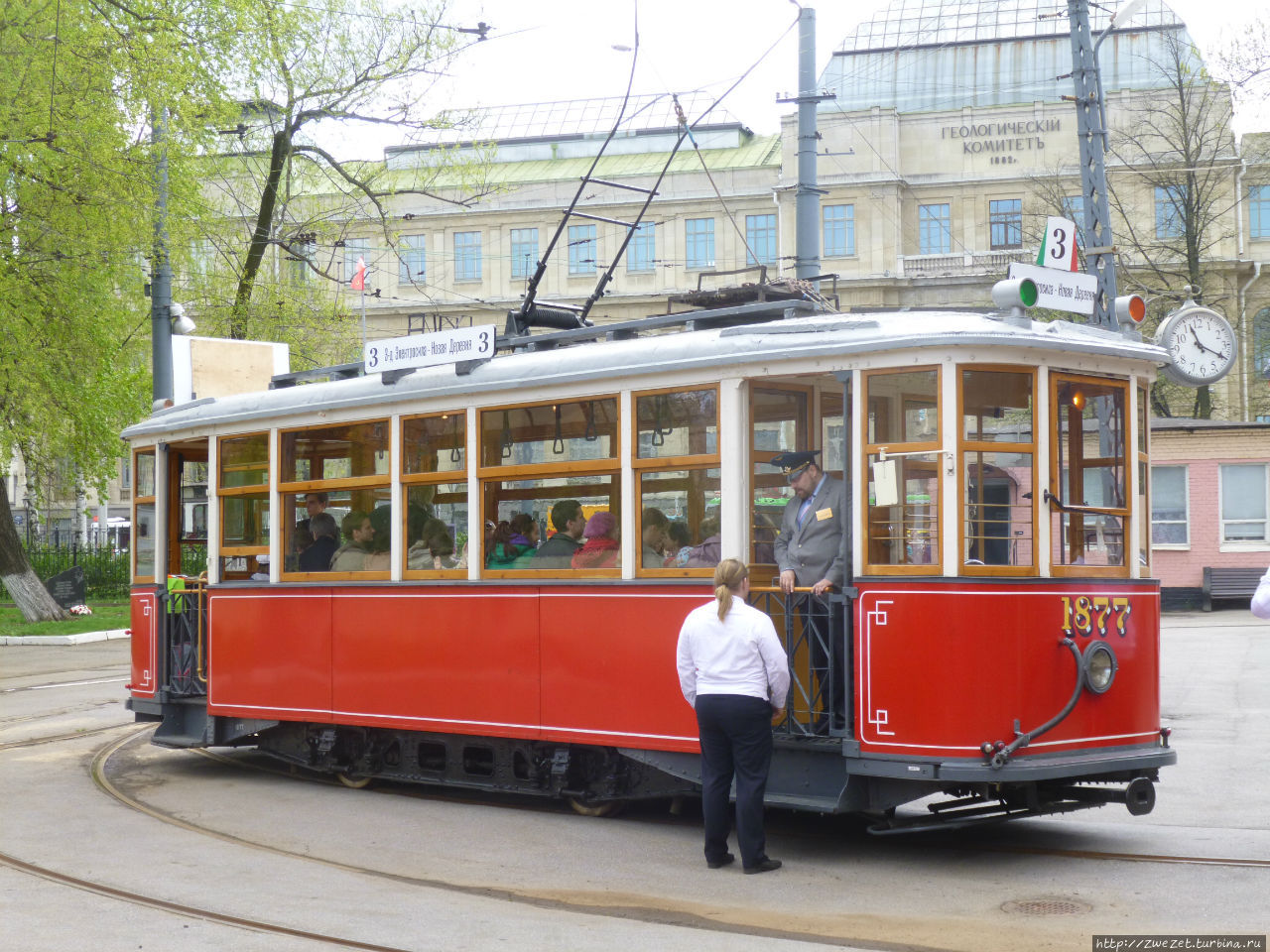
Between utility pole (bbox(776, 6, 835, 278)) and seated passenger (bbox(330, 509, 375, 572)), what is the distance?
533 cm

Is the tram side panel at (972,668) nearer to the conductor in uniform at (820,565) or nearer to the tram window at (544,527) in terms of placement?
the conductor in uniform at (820,565)

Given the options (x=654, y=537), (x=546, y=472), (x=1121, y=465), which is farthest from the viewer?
(x=546, y=472)

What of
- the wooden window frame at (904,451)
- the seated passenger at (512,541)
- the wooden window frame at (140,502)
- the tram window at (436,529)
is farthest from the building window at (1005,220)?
the wooden window frame at (904,451)

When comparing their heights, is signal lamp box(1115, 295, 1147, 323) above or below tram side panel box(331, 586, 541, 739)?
above

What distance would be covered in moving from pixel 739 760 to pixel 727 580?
0.88 metres

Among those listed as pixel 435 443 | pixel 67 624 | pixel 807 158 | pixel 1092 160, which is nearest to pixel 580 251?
pixel 67 624

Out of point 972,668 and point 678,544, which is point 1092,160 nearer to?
point 678,544

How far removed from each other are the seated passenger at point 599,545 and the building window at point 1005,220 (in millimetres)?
46484

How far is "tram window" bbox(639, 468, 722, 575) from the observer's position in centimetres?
889

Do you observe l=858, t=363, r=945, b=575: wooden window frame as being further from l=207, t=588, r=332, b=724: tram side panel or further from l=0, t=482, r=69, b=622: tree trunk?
l=0, t=482, r=69, b=622: tree trunk

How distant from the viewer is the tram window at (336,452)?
35.2 ft

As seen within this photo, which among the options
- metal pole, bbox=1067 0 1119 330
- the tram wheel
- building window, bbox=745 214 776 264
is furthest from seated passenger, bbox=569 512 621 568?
building window, bbox=745 214 776 264

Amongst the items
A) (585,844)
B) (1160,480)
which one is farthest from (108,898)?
(1160,480)

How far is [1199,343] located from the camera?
14953 millimetres
